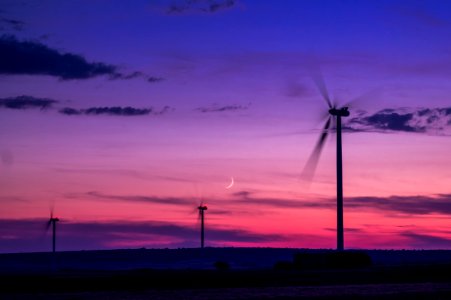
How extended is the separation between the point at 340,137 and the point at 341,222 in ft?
39.3

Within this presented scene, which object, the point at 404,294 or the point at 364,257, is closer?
the point at 404,294

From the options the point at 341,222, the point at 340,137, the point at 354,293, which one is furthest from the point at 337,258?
the point at 354,293

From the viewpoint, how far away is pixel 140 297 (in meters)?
38.9

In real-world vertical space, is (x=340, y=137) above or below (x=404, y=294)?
above

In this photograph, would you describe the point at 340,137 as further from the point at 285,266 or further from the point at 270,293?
the point at 270,293

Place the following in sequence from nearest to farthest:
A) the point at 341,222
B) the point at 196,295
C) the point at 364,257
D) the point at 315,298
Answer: the point at 315,298 → the point at 196,295 → the point at 341,222 → the point at 364,257

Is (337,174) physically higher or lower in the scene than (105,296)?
higher

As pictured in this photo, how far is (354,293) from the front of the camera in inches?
1596

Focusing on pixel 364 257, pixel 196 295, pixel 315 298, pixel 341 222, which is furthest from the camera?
pixel 364 257

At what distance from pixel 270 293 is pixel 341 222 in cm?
5486

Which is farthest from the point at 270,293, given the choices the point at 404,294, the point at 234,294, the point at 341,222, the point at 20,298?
the point at 341,222

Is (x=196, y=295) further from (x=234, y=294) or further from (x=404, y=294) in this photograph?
(x=404, y=294)

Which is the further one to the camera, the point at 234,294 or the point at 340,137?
the point at 340,137

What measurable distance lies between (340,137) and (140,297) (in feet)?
216
